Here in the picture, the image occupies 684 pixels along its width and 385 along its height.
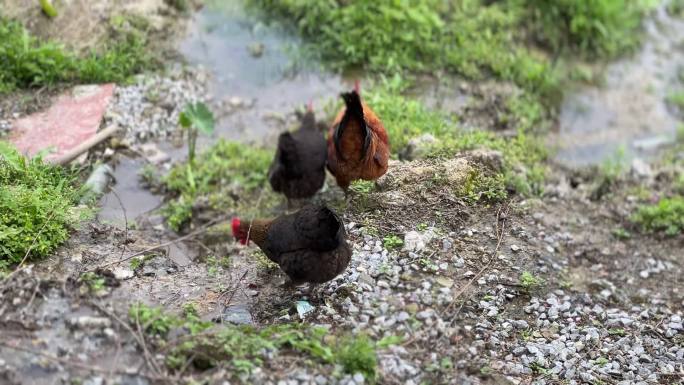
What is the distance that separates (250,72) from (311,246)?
15.4ft

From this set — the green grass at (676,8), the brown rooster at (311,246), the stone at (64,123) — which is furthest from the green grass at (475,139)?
the green grass at (676,8)

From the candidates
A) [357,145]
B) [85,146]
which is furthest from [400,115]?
[85,146]

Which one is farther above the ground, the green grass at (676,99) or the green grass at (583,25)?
the green grass at (583,25)

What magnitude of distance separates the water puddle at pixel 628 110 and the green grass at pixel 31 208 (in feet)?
20.1

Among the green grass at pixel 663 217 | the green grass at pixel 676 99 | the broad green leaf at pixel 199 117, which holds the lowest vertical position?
the green grass at pixel 663 217

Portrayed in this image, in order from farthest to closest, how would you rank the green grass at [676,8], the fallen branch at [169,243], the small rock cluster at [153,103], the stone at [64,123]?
the green grass at [676,8], the small rock cluster at [153,103], the stone at [64,123], the fallen branch at [169,243]

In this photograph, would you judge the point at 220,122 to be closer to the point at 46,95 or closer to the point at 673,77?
the point at 46,95

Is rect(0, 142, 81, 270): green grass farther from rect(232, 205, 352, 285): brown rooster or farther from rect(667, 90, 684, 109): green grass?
rect(667, 90, 684, 109): green grass

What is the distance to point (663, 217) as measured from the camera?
301 inches

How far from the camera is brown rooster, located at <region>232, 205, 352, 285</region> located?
5.20m

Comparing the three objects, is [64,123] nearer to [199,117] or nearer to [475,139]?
[199,117]

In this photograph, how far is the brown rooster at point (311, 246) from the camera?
205 inches

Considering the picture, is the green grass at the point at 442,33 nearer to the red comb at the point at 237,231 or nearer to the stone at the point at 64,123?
the stone at the point at 64,123

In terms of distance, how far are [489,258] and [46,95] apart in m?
5.42
